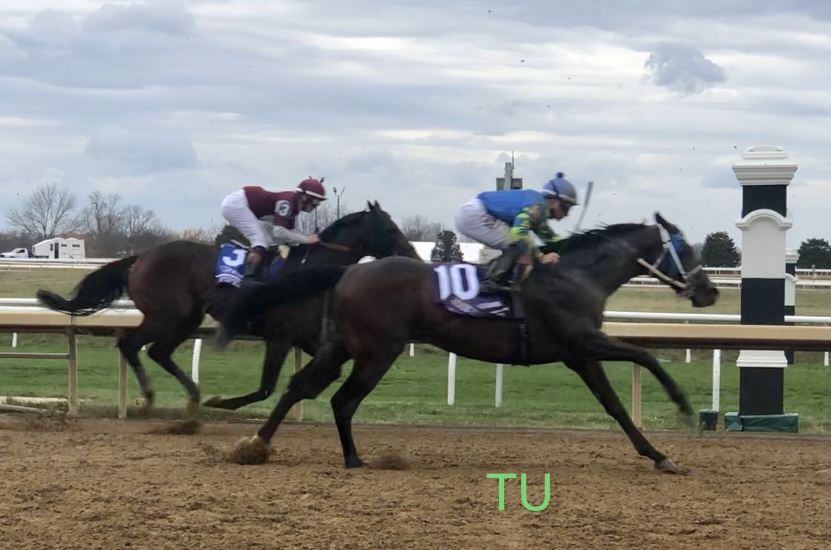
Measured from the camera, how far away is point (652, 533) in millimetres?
4418

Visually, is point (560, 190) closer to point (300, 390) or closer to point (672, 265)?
point (672, 265)

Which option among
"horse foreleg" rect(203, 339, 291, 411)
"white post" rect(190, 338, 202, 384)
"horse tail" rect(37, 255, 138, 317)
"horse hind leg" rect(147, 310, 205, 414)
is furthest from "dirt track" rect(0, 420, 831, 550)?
"white post" rect(190, 338, 202, 384)

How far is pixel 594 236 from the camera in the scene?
21.8ft

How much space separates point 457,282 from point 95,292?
3.64m

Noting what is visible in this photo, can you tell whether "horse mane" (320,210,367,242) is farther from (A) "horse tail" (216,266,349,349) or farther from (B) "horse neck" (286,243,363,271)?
(A) "horse tail" (216,266,349,349)

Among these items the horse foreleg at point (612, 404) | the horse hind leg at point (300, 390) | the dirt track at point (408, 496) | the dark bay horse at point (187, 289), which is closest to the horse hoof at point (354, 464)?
the dirt track at point (408, 496)

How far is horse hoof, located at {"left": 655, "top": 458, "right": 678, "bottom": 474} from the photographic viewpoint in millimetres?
5988

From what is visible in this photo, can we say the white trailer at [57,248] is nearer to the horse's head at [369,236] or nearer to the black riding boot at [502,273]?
the horse's head at [369,236]

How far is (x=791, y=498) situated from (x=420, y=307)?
2.12 meters

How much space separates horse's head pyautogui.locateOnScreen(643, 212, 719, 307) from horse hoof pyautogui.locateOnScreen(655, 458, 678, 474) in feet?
3.45

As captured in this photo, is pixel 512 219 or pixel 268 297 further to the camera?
pixel 268 297

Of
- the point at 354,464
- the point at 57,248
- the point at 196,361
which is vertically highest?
the point at 57,248

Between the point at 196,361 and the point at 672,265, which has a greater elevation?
the point at 672,265

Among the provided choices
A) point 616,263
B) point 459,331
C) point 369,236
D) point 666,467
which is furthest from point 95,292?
point 666,467
